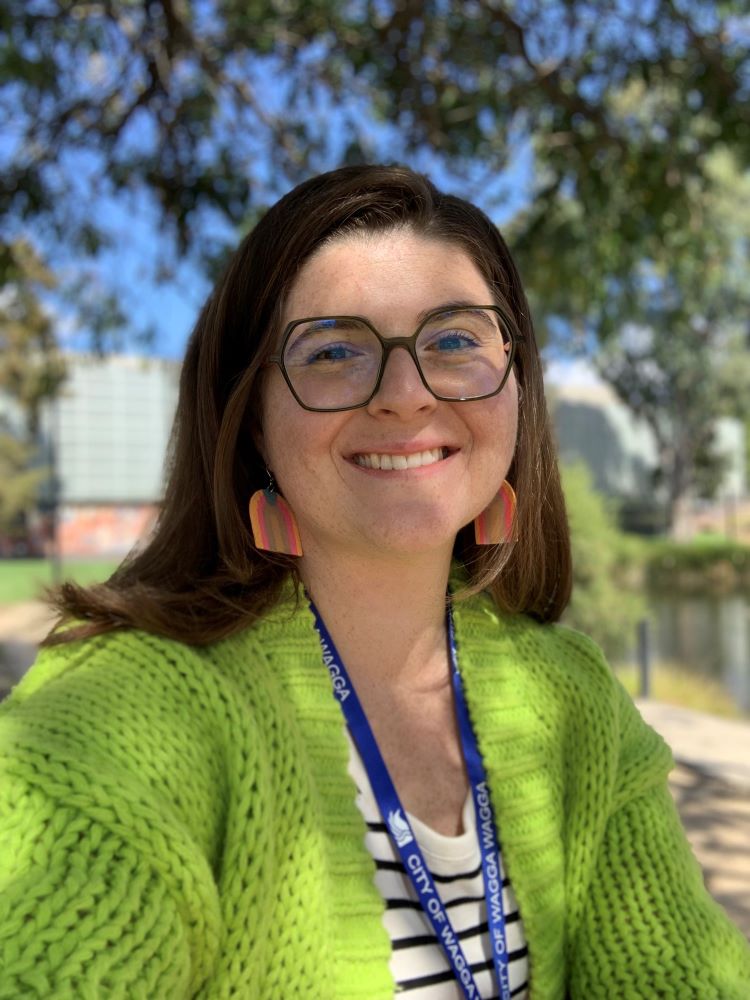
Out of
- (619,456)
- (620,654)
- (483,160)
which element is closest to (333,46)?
(483,160)

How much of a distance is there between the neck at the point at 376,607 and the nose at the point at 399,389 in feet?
0.76

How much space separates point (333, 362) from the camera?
1293mm

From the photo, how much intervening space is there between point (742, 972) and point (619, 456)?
41.9 metres

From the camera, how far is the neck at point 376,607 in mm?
1404

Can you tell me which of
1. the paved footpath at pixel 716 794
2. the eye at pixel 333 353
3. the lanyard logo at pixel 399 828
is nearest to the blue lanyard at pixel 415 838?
the lanyard logo at pixel 399 828

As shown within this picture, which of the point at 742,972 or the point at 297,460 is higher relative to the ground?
the point at 297,460

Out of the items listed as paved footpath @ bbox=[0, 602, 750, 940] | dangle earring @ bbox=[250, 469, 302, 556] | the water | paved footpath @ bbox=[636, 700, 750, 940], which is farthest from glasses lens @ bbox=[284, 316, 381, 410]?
the water

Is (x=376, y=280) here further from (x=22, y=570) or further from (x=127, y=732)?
(x=22, y=570)

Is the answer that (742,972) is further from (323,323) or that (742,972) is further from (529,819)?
(323,323)

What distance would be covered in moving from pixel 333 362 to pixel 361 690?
1.59 feet

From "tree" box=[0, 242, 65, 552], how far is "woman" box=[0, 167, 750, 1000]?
5.31 m

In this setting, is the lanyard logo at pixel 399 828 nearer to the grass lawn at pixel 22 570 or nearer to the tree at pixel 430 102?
the tree at pixel 430 102

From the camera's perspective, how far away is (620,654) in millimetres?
12469

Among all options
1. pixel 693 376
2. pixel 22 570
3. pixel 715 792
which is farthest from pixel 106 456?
pixel 715 792
